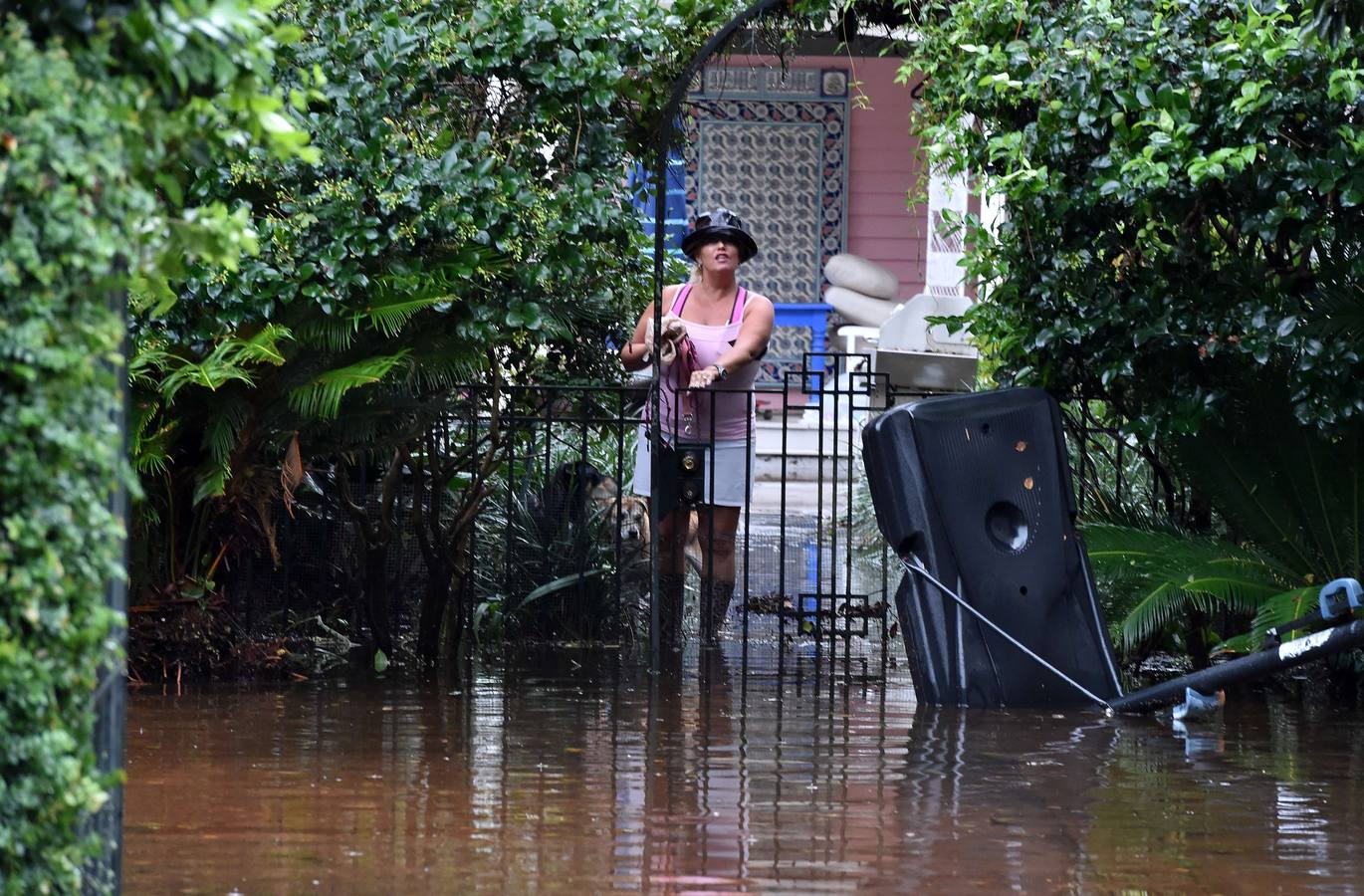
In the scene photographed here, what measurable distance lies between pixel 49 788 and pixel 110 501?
1.53ft

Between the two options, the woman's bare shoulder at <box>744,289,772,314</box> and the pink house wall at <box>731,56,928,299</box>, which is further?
the pink house wall at <box>731,56,928,299</box>

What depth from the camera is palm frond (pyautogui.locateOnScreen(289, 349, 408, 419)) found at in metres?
6.45

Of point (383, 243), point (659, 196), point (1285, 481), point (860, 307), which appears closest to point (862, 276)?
point (860, 307)

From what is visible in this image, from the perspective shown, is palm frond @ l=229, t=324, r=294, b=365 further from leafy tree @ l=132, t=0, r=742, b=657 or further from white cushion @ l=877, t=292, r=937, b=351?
white cushion @ l=877, t=292, r=937, b=351

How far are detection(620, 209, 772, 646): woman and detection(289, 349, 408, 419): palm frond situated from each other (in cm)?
159

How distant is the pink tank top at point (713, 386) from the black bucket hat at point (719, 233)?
0.20 metres

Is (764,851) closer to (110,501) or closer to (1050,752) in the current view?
(1050,752)

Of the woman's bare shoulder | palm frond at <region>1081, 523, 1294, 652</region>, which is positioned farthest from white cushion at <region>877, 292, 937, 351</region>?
palm frond at <region>1081, 523, 1294, 652</region>

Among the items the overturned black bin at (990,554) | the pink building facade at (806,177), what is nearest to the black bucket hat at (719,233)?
the overturned black bin at (990,554)

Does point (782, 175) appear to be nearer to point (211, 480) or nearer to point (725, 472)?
point (725, 472)

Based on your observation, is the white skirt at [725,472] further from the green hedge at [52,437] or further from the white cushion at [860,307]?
the white cushion at [860,307]

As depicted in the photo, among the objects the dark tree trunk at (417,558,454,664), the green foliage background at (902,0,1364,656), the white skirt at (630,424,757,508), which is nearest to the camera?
the green foliage background at (902,0,1364,656)

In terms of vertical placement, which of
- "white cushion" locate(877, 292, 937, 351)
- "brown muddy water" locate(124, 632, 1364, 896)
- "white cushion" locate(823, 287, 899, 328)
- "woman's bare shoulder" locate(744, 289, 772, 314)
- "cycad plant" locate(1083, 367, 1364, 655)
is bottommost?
"brown muddy water" locate(124, 632, 1364, 896)

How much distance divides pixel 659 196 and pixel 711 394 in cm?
104
